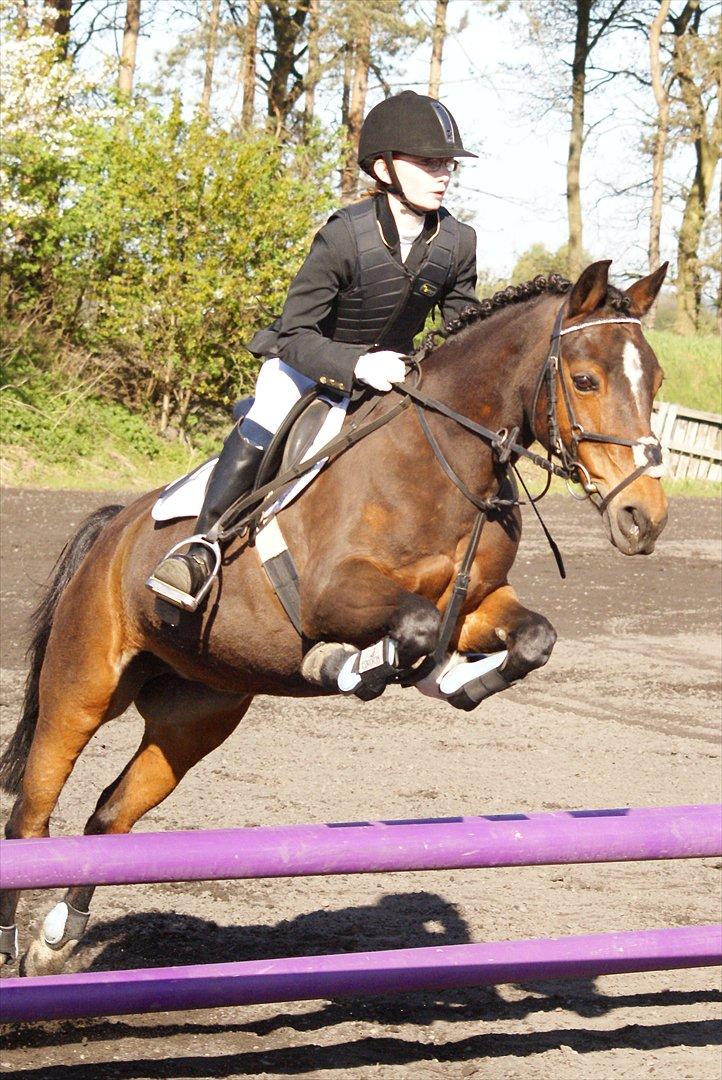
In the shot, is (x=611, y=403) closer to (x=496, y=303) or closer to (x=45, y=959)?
(x=496, y=303)

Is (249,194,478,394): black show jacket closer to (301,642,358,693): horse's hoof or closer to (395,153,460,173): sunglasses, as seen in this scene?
(395,153,460,173): sunglasses

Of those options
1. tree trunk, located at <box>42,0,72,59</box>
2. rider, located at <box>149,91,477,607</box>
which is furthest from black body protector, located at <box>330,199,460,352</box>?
tree trunk, located at <box>42,0,72,59</box>

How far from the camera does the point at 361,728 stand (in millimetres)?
8023

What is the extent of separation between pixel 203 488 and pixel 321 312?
0.74 m

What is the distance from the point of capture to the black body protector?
4020 mm

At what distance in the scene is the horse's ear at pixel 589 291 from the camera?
3.60 meters

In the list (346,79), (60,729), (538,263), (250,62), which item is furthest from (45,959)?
(538,263)

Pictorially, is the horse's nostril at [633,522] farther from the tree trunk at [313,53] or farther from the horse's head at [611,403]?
the tree trunk at [313,53]

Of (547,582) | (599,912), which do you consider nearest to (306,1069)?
(599,912)

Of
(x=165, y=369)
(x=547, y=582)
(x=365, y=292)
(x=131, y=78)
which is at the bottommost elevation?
(x=547, y=582)

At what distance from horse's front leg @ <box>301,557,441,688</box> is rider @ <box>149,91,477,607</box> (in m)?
0.47

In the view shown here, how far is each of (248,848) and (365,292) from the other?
1.87 m

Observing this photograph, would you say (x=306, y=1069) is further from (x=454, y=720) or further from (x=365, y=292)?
(x=454, y=720)

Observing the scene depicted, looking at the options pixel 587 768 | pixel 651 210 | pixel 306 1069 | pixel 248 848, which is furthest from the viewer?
pixel 651 210
